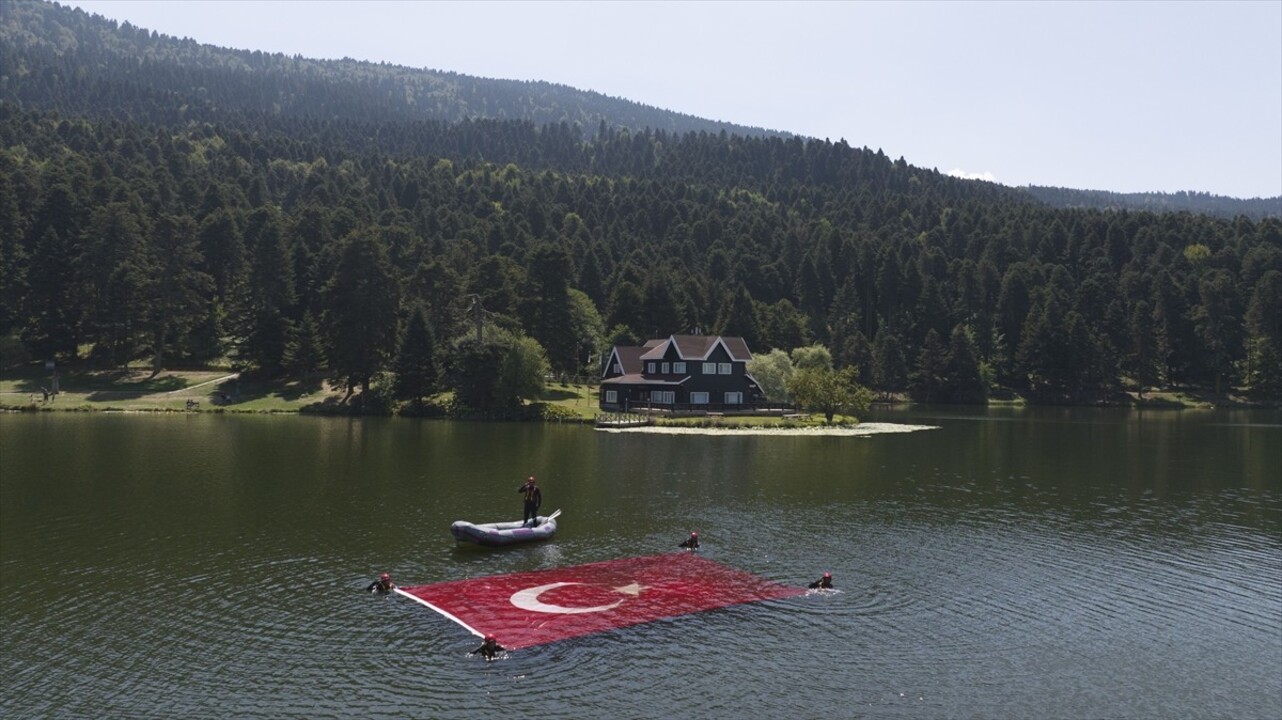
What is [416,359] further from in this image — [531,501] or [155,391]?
[531,501]

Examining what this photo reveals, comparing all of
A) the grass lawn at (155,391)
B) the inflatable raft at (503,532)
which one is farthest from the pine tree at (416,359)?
the inflatable raft at (503,532)

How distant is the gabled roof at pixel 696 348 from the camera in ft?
352

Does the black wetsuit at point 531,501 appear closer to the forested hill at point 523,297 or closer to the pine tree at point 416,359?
the forested hill at point 523,297

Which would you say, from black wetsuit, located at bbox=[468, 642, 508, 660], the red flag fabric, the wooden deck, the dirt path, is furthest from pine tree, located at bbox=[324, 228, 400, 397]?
black wetsuit, located at bbox=[468, 642, 508, 660]

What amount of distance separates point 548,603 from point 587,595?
60.8 inches

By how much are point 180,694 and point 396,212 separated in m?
179

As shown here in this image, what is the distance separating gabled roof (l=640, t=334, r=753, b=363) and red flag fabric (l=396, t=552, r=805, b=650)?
70.9 metres

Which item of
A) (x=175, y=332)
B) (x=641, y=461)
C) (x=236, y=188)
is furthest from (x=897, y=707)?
(x=236, y=188)

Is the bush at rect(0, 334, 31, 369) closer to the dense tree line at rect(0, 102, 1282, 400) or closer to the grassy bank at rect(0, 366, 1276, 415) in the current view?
the grassy bank at rect(0, 366, 1276, 415)

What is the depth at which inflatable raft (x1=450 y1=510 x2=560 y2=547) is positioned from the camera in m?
38.7

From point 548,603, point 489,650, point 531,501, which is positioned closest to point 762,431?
point 531,501

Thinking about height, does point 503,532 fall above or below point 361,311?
below

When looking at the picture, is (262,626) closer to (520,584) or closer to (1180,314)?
(520,584)

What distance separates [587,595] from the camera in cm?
3134
